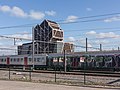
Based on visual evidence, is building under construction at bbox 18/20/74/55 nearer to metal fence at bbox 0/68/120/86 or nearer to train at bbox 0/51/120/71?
train at bbox 0/51/120/71

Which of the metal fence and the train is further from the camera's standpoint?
the train

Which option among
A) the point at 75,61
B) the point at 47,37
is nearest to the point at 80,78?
the point at 75,61

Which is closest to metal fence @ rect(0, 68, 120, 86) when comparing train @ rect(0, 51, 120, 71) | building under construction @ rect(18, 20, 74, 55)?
train @ rect(0, 51, 120, 71)

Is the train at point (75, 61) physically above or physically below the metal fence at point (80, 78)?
above

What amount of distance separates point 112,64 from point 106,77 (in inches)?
572

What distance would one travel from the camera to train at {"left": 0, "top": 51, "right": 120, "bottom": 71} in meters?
38.2

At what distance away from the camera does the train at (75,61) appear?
38.2 meters

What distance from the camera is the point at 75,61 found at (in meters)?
43.9

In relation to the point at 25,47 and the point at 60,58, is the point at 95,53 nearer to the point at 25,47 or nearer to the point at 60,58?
the point at 60,58

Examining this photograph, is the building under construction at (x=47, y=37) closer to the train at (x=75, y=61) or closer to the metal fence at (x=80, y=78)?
the train at (x=75, y=61)

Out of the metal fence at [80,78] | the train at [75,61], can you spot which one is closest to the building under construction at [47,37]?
the train at [75,61]

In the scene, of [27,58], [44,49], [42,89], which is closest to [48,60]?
[27,58]

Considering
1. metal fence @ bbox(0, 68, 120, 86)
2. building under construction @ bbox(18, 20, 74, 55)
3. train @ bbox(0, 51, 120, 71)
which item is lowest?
metal fence @ bbox(0, 68, 120, 86)

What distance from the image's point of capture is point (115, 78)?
2328 cm
